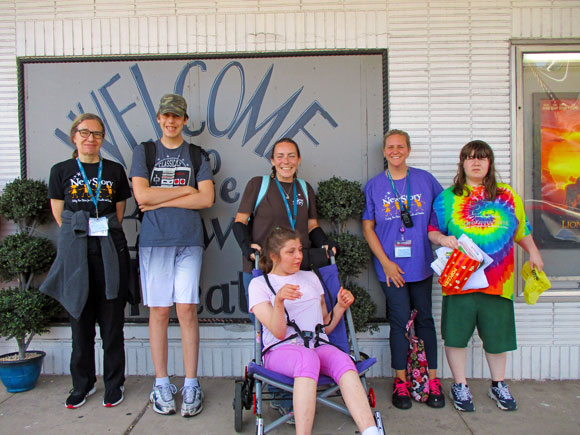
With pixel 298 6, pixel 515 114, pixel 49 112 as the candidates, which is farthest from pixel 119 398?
pixel 515 114

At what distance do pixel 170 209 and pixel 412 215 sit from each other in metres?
1.91

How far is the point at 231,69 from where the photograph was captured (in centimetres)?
400

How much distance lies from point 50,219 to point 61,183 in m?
0.83

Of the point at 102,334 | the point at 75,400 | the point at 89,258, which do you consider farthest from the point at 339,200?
the point at 75,400

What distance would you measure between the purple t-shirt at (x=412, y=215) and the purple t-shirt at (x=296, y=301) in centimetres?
84

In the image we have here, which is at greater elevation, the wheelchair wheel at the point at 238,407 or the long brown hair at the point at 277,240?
the long brown hair at the point at 277,240

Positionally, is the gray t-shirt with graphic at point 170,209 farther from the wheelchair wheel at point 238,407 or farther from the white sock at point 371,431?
the white sock at point 371,431

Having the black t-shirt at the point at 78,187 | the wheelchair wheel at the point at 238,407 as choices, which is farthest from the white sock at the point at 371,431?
the black t-shirt at the point at 78,187

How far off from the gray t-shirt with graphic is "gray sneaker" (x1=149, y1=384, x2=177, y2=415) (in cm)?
111

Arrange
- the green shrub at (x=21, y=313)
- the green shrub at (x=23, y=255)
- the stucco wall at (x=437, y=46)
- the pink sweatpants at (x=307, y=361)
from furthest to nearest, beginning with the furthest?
the stucco wall at (x=437, y=46) → the green shrub at (x=23, y=255) → the green shrub at (x=21, y=313) → the pink sweatpants at (x=307, y=361)

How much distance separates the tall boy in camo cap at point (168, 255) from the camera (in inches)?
131

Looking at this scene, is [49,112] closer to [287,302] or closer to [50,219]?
[50,219]

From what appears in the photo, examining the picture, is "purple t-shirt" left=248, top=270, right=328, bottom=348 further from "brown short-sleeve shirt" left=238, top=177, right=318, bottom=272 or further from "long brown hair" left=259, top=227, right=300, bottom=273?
"brown short-sleeve shirt" left=238, top=177, right=318, bottom=272

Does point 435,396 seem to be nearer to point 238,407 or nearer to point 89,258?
point 238,407
